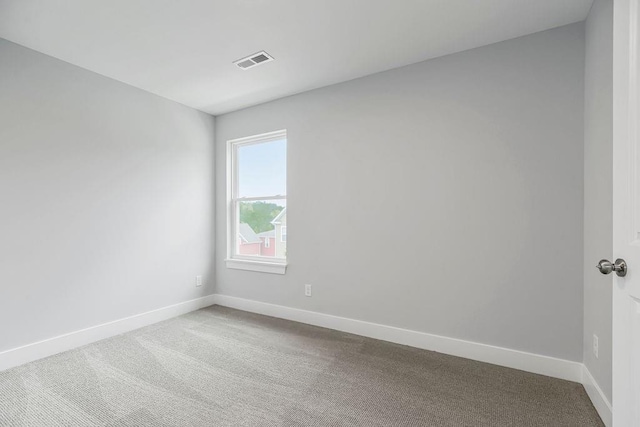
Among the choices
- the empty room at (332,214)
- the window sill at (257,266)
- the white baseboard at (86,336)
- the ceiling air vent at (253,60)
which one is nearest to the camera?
the empty room at (332,214)

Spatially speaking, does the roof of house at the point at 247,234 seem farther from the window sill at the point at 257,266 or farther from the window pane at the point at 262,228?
the window sill at the point at 257,266

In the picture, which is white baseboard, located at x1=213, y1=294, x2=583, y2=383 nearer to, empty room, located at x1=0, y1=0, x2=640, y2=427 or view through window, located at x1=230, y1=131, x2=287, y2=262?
empty room, located at x1=0, y1=0, x2=640, y2=427

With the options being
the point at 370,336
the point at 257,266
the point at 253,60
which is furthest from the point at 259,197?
the point at 370,336

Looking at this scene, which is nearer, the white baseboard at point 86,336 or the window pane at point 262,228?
the white baseboard at point 86,336

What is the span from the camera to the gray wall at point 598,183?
168cm

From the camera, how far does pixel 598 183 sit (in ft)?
6.04

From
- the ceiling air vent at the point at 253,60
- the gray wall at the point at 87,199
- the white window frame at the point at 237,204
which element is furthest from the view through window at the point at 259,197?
the ceiling air vent at the point at 253,60

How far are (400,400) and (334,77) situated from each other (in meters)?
2.78

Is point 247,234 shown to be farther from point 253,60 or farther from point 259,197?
point 253,60

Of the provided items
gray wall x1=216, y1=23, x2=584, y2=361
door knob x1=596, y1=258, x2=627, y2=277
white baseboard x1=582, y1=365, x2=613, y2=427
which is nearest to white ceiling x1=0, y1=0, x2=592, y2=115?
gray wall x1=216, y1=23, x2=584, y2=361

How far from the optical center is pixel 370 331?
289 centimetres

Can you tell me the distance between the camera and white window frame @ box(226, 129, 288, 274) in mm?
3588

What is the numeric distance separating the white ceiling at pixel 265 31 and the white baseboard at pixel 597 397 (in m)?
2.39

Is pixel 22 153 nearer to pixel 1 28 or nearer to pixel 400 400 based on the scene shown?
pixel 1 28
